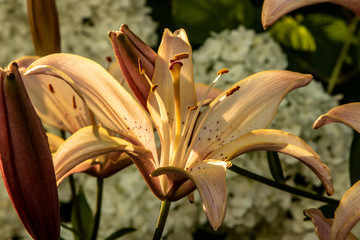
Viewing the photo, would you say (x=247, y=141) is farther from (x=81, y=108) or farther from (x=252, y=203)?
(x=252, y=203)

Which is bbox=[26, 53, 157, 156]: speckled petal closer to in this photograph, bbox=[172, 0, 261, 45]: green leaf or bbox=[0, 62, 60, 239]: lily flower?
bbox=[0, 62, 60, 239]: lily flower

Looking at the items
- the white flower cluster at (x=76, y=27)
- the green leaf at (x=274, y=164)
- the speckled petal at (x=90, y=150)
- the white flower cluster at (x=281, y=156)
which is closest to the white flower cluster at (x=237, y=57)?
the white flower cluster at (x=281, y=156)

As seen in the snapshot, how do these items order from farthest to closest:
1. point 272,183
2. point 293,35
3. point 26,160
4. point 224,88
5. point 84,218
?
point 293,35 < point 224,88 < point 84,218 < point 272,183 < point 26,160

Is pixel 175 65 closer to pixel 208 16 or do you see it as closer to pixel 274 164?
pixel 274 164

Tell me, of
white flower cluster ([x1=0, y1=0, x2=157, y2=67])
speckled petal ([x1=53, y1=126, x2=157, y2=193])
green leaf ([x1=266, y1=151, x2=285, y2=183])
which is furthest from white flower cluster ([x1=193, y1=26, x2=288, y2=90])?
speckled petal ([x1=53, y1=126, x2=157, y2=193])

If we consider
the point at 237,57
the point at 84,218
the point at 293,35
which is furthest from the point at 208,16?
the point at 84,218
